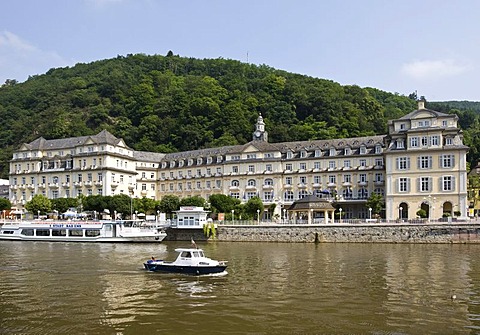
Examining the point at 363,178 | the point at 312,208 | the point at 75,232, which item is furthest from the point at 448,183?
the point at 75,232

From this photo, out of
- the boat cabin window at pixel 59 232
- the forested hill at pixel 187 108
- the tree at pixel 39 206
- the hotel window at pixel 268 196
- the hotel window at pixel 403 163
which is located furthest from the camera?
the forested hill at pixel 187 108

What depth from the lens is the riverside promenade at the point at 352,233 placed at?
55.1 m

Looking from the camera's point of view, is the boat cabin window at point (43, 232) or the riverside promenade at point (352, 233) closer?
the riverside promenade at point (352, 233)

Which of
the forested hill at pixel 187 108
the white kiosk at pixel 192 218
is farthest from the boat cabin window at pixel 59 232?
the forested hill at pixel 187 108

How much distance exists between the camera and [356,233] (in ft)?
192

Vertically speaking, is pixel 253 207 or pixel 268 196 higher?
pixel 268 196

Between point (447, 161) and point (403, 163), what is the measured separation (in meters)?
5.52

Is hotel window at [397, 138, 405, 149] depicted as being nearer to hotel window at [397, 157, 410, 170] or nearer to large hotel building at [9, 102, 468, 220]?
large hotel building at [9, 102, 468, 220]

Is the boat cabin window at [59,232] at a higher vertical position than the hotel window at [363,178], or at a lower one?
lower

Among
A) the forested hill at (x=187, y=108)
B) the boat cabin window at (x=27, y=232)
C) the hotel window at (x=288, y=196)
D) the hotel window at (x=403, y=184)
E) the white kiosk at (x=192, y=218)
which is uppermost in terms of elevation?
the forested hill at (x=187, y=108)

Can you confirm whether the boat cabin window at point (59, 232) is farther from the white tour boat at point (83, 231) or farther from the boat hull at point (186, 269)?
the boat hull at point (186, 269)

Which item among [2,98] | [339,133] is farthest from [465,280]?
[2,98]

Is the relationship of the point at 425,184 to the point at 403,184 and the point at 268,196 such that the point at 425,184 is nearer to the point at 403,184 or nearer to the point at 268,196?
the point at 403,184

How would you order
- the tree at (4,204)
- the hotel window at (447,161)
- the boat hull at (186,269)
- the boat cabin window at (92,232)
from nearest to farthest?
the boat hull at (186,269) → the boat cabin window at (92,232) → the hotel window at (447,161) → the tree at (4,204)
